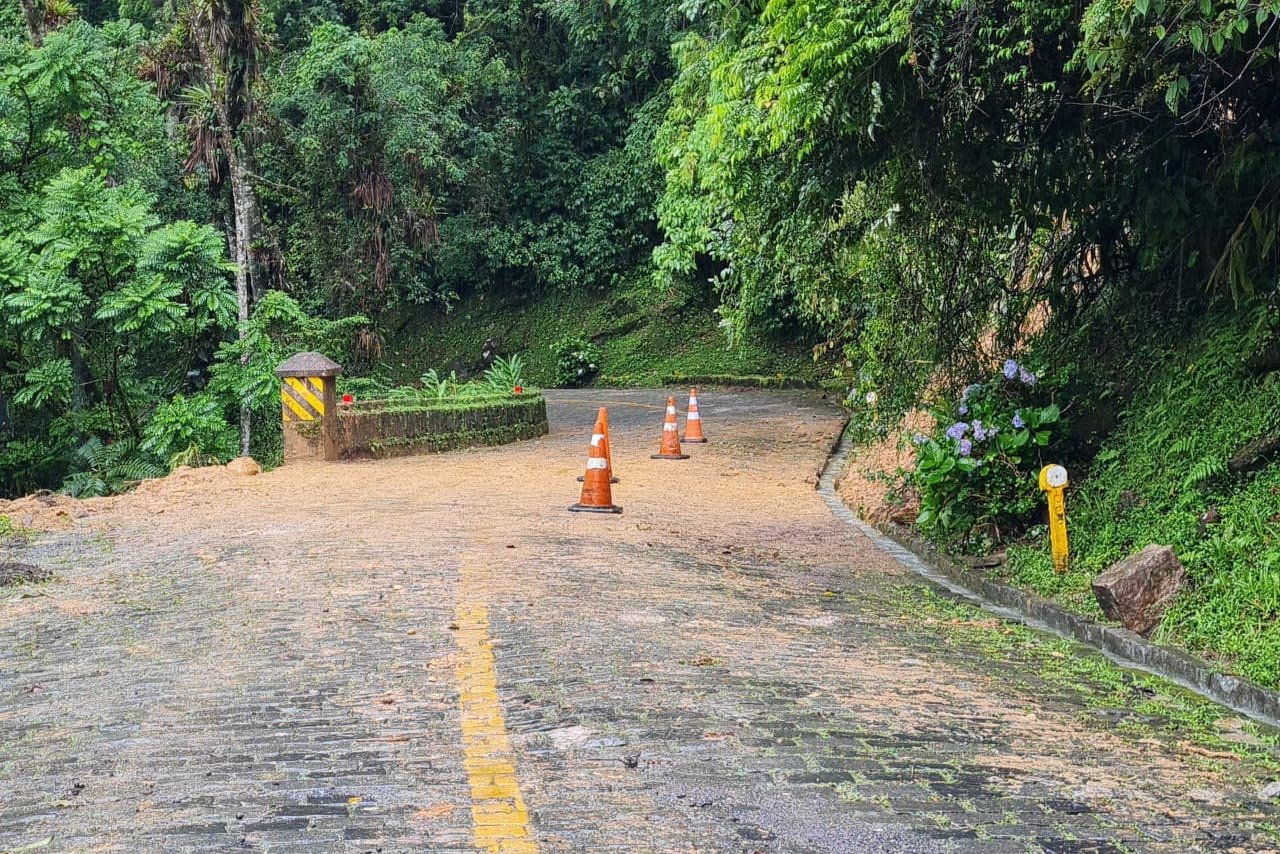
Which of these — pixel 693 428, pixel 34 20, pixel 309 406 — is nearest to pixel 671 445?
pixel 693 428

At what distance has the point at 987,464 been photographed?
10141 millimetres

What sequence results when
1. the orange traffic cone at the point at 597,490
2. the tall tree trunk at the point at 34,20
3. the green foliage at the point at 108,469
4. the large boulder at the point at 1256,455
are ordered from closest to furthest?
1. the large boulder at the point at 1256,455
2. the orange traffic cone at the point at 597,490
3. the green foliage at the point at 108,469
4. the tall tree trunk at the point at 34,20

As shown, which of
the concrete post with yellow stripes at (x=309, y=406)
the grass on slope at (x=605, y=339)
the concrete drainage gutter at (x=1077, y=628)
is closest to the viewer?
the concrete drainage gutter at (x=1077, y=628)

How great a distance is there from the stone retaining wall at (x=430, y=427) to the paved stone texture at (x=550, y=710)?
21.3ft

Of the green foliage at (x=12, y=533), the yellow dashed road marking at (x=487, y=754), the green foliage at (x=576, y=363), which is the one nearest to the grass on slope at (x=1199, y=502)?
the yellow dashed road marking at (x=487, y=754)

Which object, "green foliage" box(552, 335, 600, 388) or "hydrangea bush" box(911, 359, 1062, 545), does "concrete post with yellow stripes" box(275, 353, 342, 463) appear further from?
"green foliage" box(552, 335, 600, 388)

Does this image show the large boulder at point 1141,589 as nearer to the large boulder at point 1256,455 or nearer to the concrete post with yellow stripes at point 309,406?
the large boulder at point 1256,455

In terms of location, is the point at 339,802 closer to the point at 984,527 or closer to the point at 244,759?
the point at 244,759

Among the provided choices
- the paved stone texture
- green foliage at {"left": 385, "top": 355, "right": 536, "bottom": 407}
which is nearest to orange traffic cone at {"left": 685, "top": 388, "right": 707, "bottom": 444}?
green foliage at {"left": 385, "top": 355, "right": 536, "bottom": 407}

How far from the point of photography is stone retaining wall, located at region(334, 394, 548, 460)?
1750cm

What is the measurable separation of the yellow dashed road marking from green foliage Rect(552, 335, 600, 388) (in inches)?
1158

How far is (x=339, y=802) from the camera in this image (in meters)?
4.57

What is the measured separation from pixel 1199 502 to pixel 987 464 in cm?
191

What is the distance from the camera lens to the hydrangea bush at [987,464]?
10.1 meters
